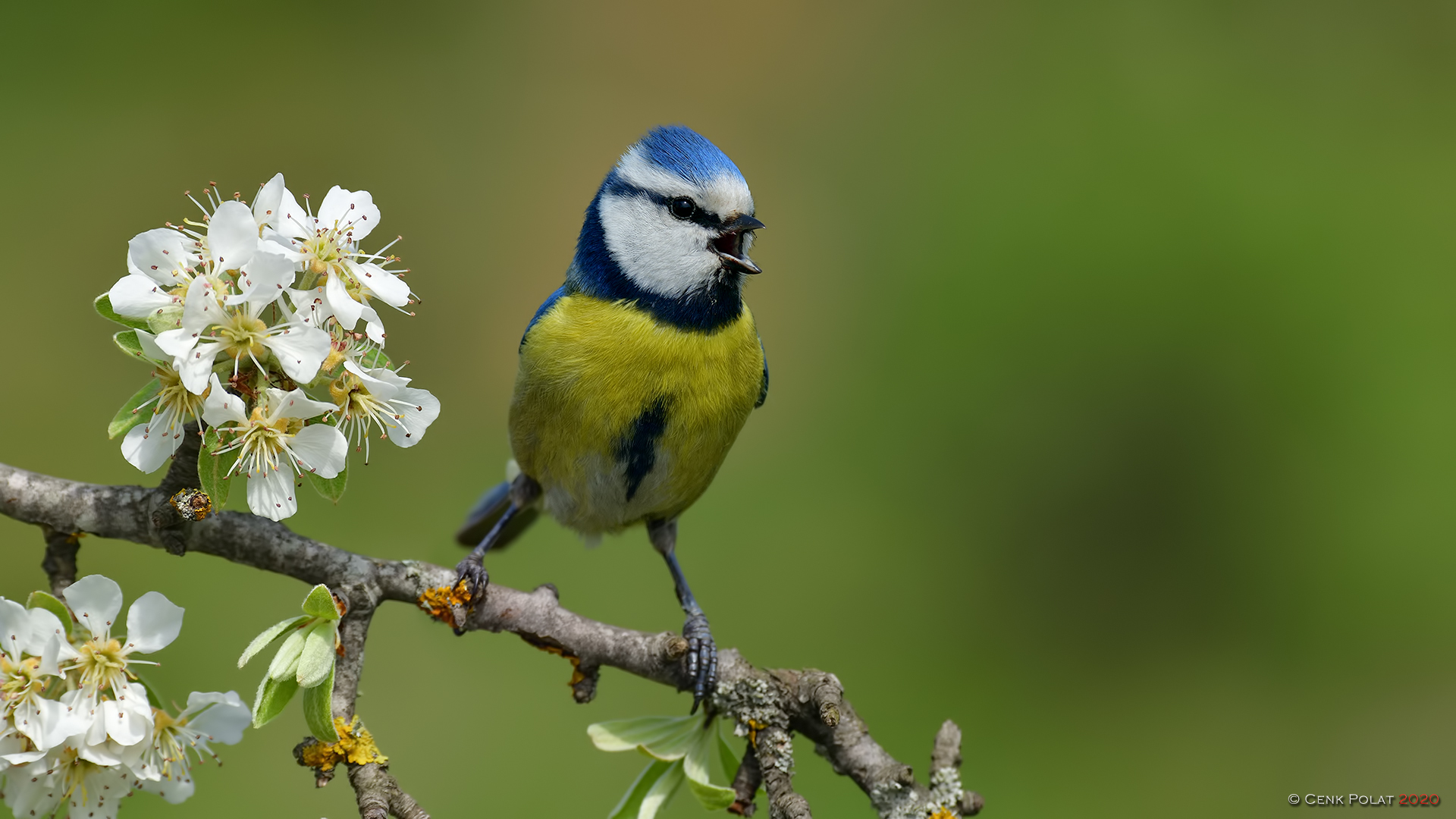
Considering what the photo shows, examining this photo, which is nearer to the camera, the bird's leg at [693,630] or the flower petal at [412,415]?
the flower petal at [412,415]

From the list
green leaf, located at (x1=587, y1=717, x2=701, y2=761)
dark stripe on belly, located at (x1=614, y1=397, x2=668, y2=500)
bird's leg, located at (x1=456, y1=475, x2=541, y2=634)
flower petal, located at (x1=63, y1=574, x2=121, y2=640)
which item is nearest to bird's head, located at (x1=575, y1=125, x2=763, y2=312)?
dark stripe on belly, located at (x1=614, y1=397, x2=668, y2=500)

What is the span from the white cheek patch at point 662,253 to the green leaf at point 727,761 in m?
0.96

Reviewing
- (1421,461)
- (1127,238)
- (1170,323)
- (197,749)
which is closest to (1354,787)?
(1421,461)

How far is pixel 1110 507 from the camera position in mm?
4227

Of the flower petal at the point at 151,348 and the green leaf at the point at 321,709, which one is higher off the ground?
the flower petal at the point at 151,348

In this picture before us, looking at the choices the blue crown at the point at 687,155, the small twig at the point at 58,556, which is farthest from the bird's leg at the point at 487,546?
the blue crown at the point at 687,155

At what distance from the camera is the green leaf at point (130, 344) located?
1481 millimetres

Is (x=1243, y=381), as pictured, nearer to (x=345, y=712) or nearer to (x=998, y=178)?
(x=998, y=178)

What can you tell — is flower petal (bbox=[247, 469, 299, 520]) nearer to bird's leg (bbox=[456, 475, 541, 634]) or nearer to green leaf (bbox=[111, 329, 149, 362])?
→ green leaf (bbox=[111, 329, 149, 362])

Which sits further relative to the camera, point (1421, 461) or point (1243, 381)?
point (1243, 381)

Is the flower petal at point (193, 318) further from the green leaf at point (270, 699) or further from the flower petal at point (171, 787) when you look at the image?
the flower petal at point (171, 787)

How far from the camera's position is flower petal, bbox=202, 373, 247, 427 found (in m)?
1.42

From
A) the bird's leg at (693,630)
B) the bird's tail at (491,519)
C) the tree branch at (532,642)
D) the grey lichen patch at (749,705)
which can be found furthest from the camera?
the bird's tail at (491,519)

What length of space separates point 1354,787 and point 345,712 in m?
3.43
